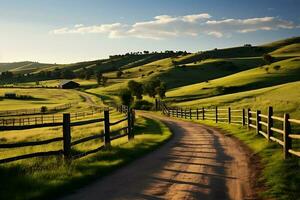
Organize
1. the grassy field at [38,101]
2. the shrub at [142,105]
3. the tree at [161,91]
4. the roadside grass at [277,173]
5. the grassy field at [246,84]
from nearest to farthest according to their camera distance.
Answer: the roadside grass at [277,173]
the shrub at [142,105]
the grassy field at [246,84]
the grassy field at [38,101]
the tree at [161,91]

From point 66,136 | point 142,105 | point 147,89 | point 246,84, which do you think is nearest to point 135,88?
point 147,89

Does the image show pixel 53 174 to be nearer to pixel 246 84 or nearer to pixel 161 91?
pixel 161 91

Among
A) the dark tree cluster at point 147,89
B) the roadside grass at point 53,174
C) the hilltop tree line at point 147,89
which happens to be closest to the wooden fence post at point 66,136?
the roadside grass at point 53,174

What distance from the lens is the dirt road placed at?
396 inches

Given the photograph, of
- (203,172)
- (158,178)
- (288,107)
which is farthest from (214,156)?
(288,107)

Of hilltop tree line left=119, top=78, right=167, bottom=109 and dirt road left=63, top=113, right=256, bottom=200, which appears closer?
dirt road left=63, top=113, right=256, bottom=200

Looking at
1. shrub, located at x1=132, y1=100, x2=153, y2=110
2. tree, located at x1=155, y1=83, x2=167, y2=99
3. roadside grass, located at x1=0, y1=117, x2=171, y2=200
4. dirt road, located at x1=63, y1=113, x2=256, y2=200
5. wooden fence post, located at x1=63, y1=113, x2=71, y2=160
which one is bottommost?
shrub, located at x1=132, y1=100, x2=153, y2=110

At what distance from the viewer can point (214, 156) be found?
52.9 ft

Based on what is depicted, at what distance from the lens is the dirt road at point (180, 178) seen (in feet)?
33.0

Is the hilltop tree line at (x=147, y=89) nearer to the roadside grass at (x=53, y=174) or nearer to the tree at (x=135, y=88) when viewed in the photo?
the tree at (x=135, y=88)

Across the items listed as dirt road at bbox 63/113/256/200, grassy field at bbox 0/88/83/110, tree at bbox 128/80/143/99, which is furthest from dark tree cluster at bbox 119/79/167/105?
dirt road at bbox 63/113/256/200

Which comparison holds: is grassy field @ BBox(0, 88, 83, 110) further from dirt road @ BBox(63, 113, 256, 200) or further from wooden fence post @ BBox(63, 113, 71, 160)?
dirt road @ BBox(63, 113, 256, 200)

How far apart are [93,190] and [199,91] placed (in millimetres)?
95050

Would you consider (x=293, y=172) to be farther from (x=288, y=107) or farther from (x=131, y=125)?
(x=288, y=107)
